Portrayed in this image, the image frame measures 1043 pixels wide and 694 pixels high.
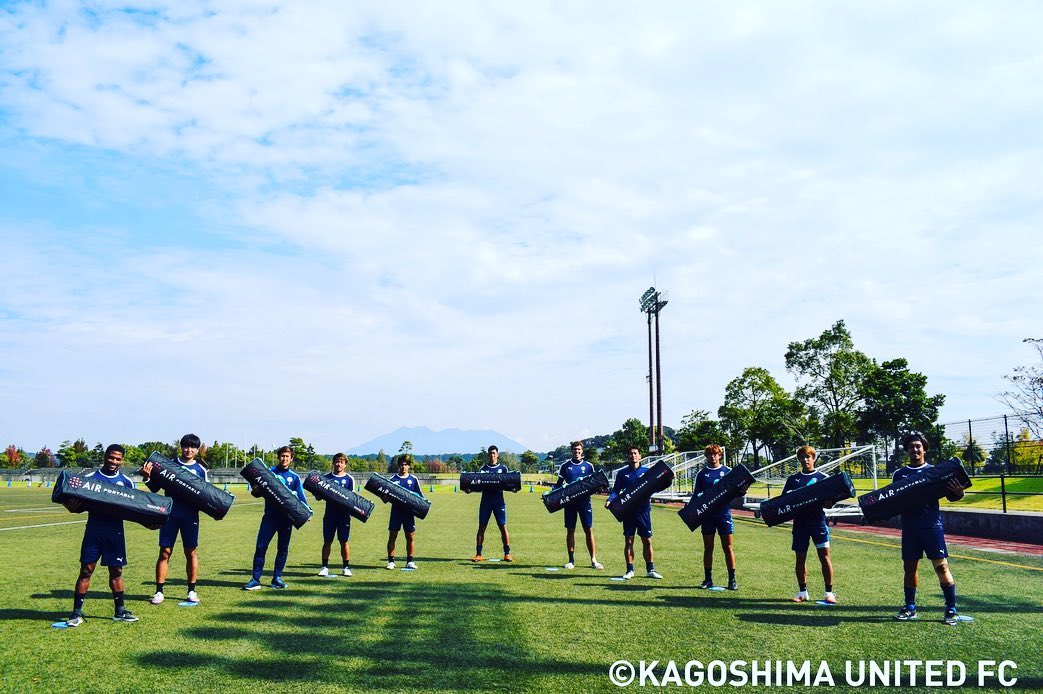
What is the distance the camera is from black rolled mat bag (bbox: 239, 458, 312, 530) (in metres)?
9.42

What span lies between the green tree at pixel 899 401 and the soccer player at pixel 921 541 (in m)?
48.7

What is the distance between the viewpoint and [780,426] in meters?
60.0

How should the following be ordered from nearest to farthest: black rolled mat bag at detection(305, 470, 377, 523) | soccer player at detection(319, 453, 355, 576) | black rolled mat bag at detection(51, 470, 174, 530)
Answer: black rolled mat bag at detection(51, 470, 174, 530)
black rolled mat bag at detection(305, 470, 377, 523)
soccer player at detection(319, 453, 355, 576)

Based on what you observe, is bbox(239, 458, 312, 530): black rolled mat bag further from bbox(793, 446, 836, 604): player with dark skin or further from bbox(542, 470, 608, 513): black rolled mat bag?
bbox(793, 446, 836, 604): player with dark skin

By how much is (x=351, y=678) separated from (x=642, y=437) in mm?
117102

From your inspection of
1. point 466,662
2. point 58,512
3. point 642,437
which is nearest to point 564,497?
point 466,662

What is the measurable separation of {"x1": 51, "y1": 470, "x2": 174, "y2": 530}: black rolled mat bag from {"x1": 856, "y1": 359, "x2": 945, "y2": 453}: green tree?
5381cm

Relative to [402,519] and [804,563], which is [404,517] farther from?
[804,563]

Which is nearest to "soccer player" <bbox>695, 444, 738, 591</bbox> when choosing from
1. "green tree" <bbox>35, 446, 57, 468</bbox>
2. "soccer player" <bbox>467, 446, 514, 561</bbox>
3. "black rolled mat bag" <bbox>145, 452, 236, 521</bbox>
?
"soccer player" <bbox>467, 446, 514, 561</bbox>

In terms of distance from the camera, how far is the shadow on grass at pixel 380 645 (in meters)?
5.63

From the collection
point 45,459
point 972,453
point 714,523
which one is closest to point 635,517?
point 714,523

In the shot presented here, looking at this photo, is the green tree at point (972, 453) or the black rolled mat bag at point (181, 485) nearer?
the black rolled mat bag at point (181, 485)

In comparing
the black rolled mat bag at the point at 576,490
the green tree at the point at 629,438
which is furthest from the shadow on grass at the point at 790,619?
the green tree at the point at 629,438

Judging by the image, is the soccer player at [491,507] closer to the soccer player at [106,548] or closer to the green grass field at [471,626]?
the green grass field at [471,626]
